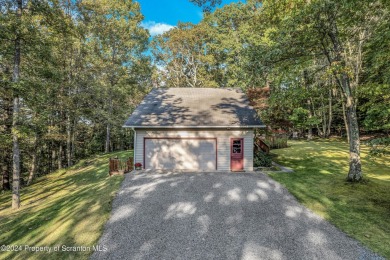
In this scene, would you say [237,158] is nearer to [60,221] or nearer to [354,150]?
[354,150]

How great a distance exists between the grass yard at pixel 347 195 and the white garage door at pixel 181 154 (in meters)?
3.70

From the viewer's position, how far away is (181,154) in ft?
37.6

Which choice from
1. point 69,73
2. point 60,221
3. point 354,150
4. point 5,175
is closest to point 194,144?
point 60,221

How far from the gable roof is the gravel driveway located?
392cm

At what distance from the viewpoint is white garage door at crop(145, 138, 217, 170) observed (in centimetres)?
1140

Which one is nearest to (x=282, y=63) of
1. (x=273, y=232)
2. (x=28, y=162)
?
(x=273, y=232)

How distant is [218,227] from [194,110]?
8286 millimetres

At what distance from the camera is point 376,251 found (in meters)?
4.49

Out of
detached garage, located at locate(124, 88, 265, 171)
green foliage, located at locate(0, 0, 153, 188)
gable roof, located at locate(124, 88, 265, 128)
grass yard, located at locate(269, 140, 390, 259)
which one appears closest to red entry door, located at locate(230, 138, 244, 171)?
detached garage, located at locate(124, 88, 265, 171)

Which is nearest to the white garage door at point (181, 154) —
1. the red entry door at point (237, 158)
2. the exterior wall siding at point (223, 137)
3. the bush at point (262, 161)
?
the exterior wall siding at point (223, 137)

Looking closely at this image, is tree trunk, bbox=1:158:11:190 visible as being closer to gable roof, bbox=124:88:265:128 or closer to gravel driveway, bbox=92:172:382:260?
gable roof, bbox=124:88:265:128

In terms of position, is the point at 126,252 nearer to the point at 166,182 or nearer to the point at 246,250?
the point at 246,250

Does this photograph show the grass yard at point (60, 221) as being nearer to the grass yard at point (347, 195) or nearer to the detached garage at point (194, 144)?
the detached garage at point (194, 144)

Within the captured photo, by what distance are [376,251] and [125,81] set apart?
77.7ft
